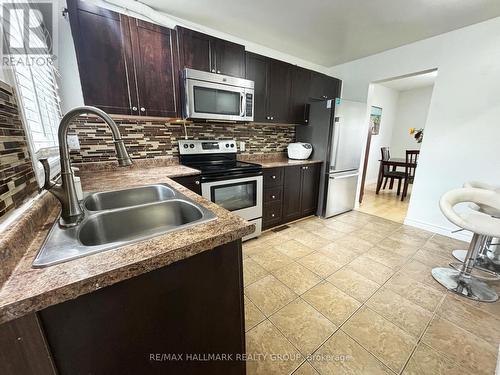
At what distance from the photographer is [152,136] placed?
2.26 metres

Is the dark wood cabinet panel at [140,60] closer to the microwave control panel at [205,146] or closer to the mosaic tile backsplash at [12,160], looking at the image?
the microwave control panel at [205,146]

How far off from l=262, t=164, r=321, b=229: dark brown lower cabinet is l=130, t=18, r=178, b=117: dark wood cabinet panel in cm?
134

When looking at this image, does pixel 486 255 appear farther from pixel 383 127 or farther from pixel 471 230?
pixel 383 127

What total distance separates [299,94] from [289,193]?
4.74 ft

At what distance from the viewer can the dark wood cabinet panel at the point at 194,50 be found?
197 centimetres

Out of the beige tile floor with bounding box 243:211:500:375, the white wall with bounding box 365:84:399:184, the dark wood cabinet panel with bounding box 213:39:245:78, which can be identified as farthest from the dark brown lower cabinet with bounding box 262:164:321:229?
the white wall with bounding box 365:84:399:184

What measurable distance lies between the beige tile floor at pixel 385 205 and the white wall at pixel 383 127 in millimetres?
834

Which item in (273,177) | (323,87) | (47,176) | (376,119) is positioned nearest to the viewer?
(47,176)

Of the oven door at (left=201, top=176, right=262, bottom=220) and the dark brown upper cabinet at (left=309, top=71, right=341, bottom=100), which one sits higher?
the dark brown upper cabinet at (left=309, top=71, right=341, bottom=100)

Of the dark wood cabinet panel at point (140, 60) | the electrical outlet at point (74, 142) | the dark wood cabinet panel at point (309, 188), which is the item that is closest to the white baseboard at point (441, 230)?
the dark wood cabinet panel at point (309, 188)

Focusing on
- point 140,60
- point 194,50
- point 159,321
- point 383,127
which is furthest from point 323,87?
point 159,321

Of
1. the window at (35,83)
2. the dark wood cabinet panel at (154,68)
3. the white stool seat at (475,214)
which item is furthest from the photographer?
the dark wood cabinet panel at (154,68)

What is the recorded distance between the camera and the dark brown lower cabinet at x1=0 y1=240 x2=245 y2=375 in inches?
18.7

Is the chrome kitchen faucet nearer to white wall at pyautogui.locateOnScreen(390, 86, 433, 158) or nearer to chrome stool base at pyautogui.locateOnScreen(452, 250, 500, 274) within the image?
chrome stool base at pyautogui.locateOnScreen(452, 250, 500, 274)
